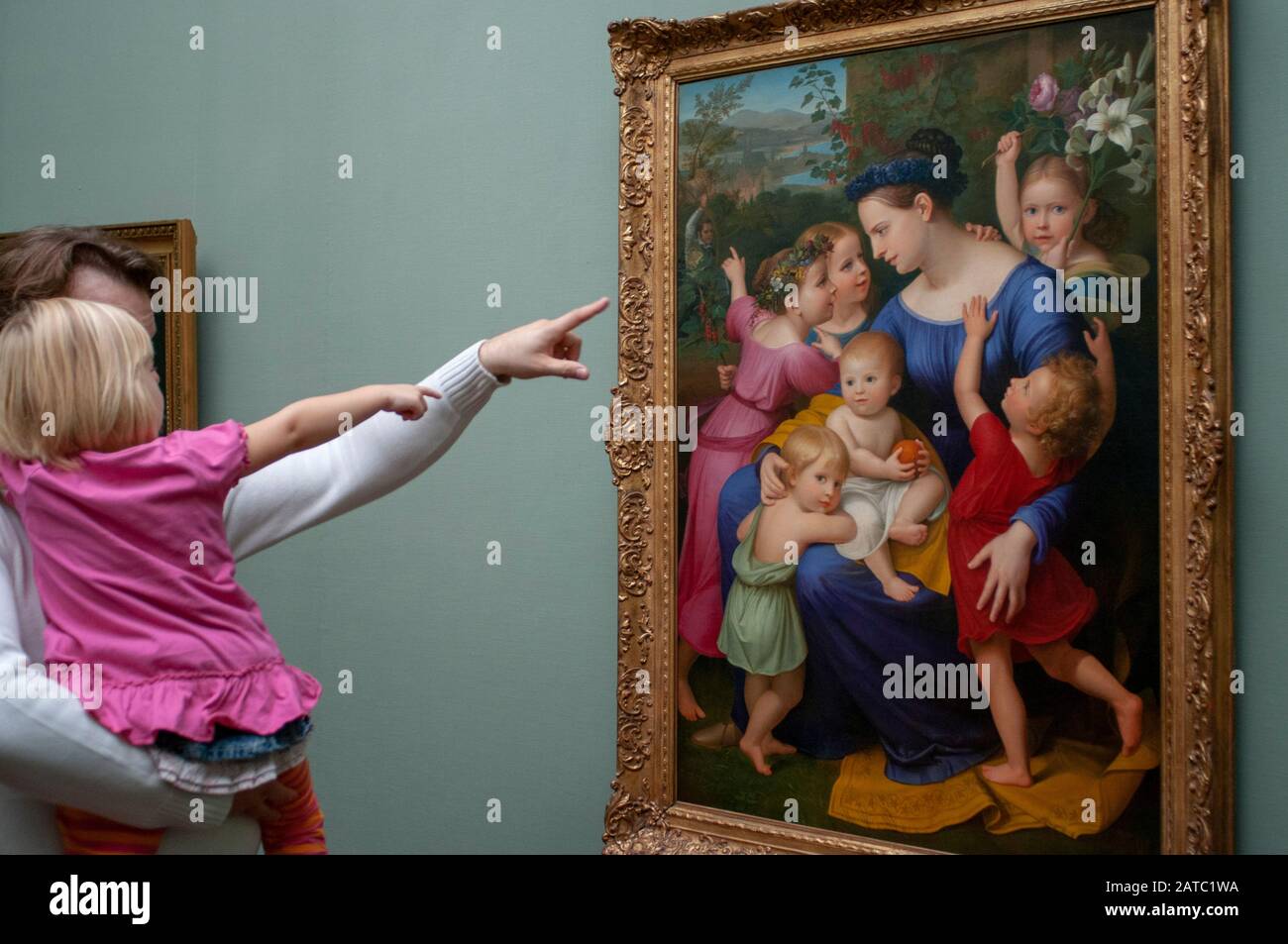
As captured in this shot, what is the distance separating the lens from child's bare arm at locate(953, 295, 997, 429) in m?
2.50

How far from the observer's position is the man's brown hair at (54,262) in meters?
1.68

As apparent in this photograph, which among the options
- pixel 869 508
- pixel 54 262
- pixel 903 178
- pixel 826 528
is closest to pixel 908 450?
pixel 869 508

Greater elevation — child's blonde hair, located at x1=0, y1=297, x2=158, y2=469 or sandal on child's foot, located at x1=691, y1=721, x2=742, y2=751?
child's blonde hair, located at x1=0, y1=297, x2=158, y2=469

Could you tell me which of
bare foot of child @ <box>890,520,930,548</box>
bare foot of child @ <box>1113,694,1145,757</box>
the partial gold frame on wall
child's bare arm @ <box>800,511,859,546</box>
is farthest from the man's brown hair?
bare foot of child @ <box>1113,694,1145,757</box>

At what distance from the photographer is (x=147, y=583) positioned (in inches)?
62.9

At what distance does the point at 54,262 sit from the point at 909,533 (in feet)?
5.90

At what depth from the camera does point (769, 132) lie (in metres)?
2.76

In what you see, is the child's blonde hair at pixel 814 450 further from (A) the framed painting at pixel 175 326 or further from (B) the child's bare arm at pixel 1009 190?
(A) the framed painting at pixel 175 326

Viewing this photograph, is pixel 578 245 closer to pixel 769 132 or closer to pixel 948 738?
pixel 769 132

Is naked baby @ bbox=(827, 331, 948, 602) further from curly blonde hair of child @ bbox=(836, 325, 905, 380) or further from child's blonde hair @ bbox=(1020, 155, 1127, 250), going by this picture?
child's blonde hair @ bbox=(1020, 155, 1127, 250)

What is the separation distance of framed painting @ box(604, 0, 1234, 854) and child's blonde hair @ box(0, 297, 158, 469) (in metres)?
1.48

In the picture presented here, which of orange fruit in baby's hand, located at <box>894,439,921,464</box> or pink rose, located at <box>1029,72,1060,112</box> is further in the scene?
orange fruit in baby's hand, located at <box>894,439,921,464</box>

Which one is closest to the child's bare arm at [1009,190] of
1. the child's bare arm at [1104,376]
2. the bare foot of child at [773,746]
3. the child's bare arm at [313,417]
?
the child's bare arm at [1104,376]

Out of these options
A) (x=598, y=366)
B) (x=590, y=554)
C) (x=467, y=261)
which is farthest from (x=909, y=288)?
(x=467, y=261)
